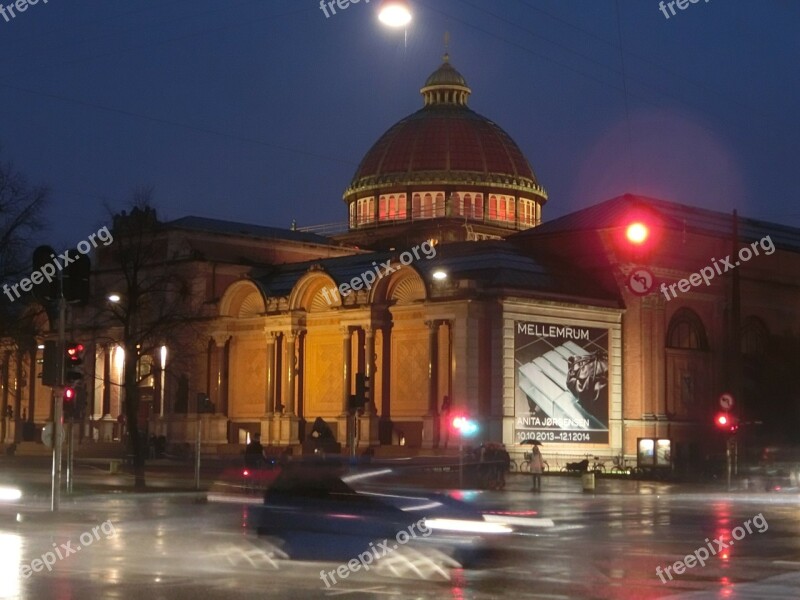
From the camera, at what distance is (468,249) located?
71062mm

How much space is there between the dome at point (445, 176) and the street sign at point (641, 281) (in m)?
23.1

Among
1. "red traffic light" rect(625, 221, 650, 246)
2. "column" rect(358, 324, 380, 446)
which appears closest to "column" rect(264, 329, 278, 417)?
"column" rect(358, 324, 380, 446)

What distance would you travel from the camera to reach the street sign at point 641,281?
231 ft

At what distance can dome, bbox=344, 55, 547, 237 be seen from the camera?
9412cm

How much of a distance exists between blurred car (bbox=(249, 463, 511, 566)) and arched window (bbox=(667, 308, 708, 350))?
2075 inches

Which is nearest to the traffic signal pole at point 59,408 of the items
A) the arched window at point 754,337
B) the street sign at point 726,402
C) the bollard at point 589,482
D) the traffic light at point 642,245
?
the bollard at point 589,482

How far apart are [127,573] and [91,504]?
17480mm

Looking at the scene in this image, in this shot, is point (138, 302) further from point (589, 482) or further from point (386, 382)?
point (589, 482)

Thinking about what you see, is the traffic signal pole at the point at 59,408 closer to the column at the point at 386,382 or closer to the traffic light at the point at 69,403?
the traffic light at the point at 69,403

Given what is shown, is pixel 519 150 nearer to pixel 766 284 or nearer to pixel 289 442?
pixel 766 284

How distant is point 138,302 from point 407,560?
38.3 metres

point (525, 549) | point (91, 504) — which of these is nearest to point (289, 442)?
point (91, 504)

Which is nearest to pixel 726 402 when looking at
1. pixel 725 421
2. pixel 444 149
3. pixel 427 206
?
pixel 725 421

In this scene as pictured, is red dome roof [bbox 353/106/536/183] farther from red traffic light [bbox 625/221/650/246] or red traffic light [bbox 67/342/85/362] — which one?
red traffic light [bbox 625/221/650/246]
